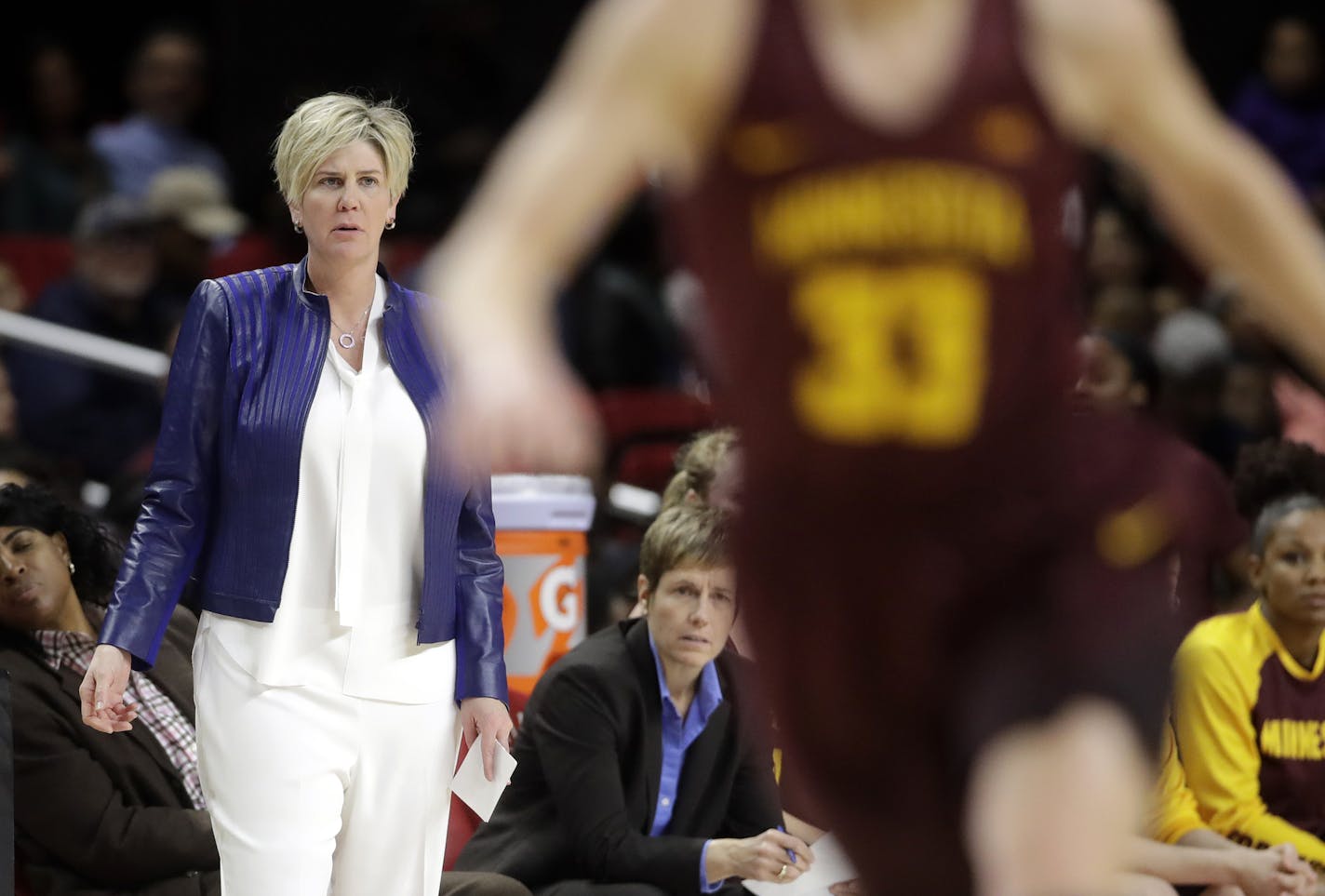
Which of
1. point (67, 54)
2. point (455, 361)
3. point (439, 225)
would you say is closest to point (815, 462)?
point (455, 361)

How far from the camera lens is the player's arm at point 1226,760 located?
4.78 meters

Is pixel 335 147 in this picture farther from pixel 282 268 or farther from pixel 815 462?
pixel 815 462

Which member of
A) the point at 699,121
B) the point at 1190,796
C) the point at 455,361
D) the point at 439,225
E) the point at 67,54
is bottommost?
the point at 1190,796

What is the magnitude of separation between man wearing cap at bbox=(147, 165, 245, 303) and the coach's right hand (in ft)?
13.3

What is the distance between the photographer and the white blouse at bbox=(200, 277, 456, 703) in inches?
132

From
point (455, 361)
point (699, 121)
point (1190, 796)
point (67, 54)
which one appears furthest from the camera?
point (67, 54)

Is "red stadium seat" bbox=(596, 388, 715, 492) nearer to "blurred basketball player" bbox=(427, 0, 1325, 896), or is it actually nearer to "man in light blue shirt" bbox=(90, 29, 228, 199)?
"man in light blue shirt" bbox=(90, 29, 228, 199)

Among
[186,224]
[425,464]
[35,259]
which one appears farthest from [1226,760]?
[35,259]

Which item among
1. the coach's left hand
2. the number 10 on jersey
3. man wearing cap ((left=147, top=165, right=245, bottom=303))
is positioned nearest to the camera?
the number 10 on jersey

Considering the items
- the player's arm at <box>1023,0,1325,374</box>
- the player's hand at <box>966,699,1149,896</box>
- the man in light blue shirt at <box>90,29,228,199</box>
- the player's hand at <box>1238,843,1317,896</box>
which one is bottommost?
the player's hand at <box>1238,843,1317,896</box>

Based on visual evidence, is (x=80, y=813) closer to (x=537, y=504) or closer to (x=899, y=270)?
(x=537, y=504)

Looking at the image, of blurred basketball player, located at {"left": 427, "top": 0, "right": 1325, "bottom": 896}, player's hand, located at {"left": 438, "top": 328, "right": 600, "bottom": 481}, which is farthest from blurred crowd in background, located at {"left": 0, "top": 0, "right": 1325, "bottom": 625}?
player's hand, located at {"left": 438, "top": 328, "right": 600, "bottom": 481}

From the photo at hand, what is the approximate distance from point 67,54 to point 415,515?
6144mm

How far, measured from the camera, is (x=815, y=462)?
1904 mm
